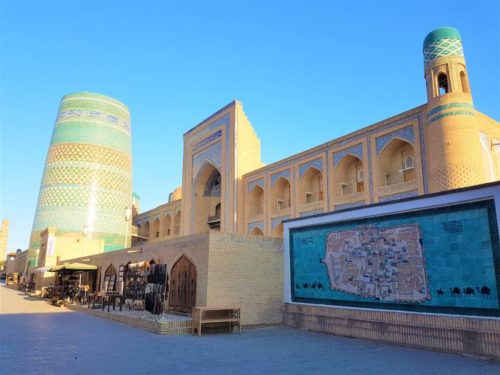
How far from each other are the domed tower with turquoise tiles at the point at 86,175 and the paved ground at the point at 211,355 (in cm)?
2434

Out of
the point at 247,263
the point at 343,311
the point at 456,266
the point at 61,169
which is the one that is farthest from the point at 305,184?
the point at 61,169

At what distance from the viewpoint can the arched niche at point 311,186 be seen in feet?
63.6

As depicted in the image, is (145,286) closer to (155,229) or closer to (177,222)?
(177,222)

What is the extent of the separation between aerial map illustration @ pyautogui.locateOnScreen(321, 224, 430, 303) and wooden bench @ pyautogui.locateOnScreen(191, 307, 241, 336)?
6.86 ft

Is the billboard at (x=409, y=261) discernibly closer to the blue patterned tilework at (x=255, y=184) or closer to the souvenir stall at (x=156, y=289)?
the souvenir stall at (x=156, y=289)

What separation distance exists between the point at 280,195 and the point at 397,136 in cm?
760

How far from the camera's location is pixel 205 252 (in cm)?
889

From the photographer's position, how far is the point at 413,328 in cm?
659

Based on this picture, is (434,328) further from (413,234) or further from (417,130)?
(417,130)

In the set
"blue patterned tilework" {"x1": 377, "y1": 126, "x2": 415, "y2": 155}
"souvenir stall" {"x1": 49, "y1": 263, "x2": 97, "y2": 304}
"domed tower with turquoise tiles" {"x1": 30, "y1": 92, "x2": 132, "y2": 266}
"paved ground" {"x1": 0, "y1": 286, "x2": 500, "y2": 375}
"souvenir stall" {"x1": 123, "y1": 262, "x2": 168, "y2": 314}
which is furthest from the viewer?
"domed tower with turquoise tiles" {"x1": 30, "y1": 92, "x2": 132, "y2": 266}

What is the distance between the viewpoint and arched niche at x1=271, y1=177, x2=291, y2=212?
2100cm

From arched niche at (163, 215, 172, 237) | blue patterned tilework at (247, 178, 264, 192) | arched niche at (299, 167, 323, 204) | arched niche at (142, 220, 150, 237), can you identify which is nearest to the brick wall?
arched niche at (299, 167, 323, 204)

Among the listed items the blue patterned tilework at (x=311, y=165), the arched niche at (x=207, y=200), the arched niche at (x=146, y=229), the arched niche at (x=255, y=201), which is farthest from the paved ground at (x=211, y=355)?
the arched niche at (x=146, y=229)

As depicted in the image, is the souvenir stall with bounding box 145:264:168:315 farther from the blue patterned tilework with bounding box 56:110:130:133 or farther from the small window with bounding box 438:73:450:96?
the blue patterned tilework with bounding box 56:110:130:133
